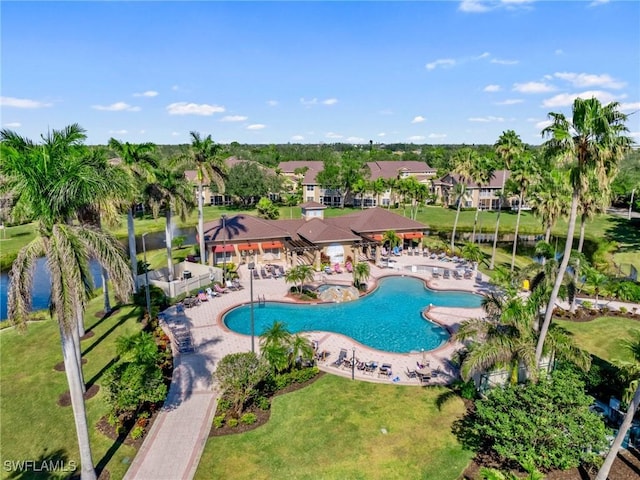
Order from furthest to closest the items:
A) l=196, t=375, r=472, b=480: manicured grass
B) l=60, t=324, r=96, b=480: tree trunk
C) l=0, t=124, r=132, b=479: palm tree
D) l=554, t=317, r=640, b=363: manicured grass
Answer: l=554, t=317, r=640, b=363: manicured grass, l=196, t=375, r=472, b=480: manicured grass, l=60, t=324, r=96, b=480: tree trunk, l=0, t=124, r=132, b=479: palm tree

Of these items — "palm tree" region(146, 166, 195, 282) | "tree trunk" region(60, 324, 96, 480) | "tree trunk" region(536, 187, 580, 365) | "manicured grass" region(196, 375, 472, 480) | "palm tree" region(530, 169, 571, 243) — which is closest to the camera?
"tree trunk" region(60, 324, 96, 480)

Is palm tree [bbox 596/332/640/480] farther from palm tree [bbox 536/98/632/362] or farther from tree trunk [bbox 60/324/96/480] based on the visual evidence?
tree trunk [bbox 60/324/96/480]

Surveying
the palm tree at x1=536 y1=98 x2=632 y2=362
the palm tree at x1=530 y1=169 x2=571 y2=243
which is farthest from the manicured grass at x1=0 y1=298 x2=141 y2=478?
the palm tree at x1=530 y1=169 x2=571 y2=243

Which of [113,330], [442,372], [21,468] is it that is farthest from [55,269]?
[442,372]

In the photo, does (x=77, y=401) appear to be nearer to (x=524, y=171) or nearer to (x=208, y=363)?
(x=208, y=363)

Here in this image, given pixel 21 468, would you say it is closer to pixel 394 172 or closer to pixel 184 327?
pixel 184 327

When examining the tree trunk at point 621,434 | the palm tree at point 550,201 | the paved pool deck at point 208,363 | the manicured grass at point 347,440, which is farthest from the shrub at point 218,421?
the palm tree at point 550,201
